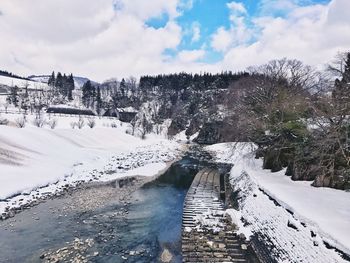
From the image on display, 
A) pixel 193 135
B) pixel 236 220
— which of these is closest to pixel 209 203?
pixel 236 220

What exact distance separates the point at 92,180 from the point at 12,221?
1029 centimetres

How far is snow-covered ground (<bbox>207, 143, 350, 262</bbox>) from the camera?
9482mm

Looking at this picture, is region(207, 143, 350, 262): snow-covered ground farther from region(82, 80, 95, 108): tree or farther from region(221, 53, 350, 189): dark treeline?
region(82, 80, 95, 108): tree

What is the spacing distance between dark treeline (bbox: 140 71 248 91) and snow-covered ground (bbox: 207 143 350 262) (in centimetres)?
8320

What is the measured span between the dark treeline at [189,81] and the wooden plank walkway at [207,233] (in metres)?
81.8

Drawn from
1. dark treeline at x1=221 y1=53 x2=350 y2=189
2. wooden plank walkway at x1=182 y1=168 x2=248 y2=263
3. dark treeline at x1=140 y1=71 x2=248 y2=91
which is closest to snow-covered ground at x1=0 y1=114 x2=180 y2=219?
wooden plank walkway at x1=182 y1=168 x2=248 y2=263

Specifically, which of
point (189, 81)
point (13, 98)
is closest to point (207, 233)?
point (13, 98)

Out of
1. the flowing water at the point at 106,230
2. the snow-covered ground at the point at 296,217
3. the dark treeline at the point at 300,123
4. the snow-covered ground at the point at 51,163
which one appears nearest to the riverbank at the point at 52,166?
the snow-covered ground at the point at 51,163

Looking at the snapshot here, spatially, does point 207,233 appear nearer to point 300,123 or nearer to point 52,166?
point 300,123

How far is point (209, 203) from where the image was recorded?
19469 millimetres

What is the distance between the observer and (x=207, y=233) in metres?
14.6

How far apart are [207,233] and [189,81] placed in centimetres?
10192

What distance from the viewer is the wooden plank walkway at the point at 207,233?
40.8 feet

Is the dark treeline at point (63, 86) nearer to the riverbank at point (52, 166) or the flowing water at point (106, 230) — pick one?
the riverbank at point (52, 166)
